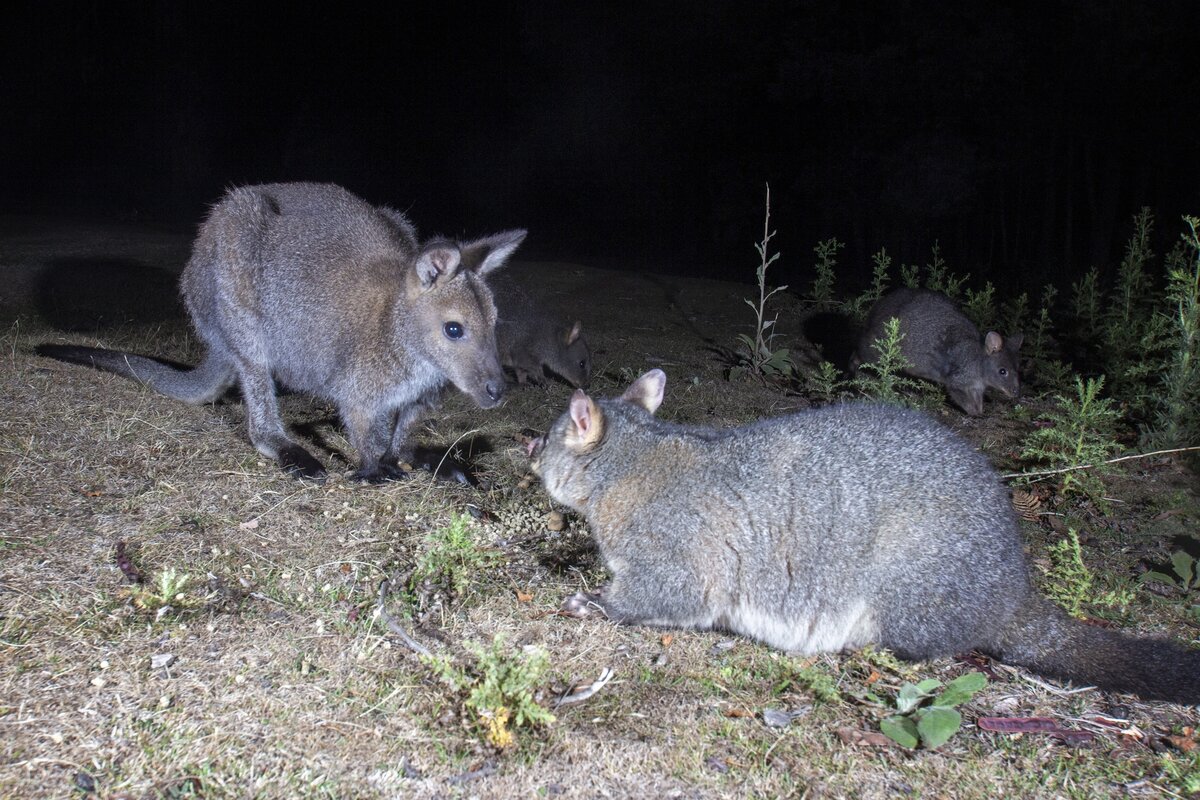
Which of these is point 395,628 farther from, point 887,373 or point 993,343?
point 993,343

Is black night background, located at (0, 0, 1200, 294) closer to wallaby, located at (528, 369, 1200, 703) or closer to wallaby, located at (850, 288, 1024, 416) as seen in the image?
wallaby, located at (850, 288, 1024, 416)

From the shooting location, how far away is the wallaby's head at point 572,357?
A: 8484 mm

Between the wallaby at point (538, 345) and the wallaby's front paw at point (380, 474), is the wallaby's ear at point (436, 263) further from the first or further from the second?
the wallaby at point (538, 345)

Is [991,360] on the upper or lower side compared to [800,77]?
lower

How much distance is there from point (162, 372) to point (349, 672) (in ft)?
12.3

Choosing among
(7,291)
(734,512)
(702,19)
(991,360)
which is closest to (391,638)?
(734,512)

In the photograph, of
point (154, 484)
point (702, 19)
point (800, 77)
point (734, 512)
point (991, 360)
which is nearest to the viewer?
point (734, 512)

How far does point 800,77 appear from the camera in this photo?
45.4 ft

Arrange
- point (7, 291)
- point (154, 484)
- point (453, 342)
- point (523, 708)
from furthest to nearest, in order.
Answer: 1. point (7, 291)
2. point (453, 342)
3. point (154, 484)
4. point (523, 708)

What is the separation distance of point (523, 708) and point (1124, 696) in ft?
7.43

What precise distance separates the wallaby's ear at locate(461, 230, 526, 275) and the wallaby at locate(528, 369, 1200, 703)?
1.94 m

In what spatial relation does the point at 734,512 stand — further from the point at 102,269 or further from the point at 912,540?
the point at 102,269

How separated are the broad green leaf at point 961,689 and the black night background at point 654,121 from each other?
9.27 metres

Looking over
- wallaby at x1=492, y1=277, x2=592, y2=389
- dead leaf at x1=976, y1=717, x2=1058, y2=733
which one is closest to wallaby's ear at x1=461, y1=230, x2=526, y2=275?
wallaby at x1=492, y1=277, x2=592, y2=389
